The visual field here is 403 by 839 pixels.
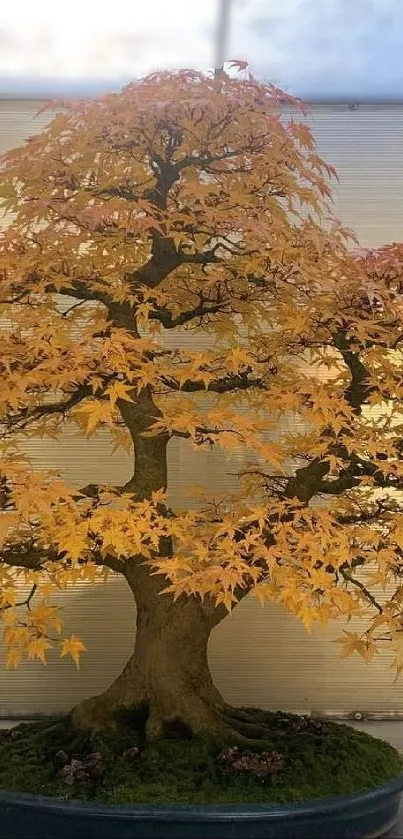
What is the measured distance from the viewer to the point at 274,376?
1.75 m

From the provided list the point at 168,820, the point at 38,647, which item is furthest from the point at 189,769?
the point at 38,647

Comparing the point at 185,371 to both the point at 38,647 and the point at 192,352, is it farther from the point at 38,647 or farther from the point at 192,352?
the point at 38,647

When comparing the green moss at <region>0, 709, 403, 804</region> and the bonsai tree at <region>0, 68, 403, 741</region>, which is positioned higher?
the bonsai tree at <region>0, 68, 403, 741</region>

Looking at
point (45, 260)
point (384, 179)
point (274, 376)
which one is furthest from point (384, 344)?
point (384, 179)

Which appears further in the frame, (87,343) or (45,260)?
(45,260)

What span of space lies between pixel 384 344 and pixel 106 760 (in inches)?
42.6

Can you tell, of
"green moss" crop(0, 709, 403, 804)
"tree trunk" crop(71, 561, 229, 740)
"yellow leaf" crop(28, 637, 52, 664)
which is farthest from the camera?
"tree trunk" crop(71, 561, 229, 740)

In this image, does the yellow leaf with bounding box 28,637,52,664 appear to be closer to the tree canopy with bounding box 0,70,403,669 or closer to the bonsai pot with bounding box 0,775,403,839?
the tree canopy with bounding box 0,70,403,669

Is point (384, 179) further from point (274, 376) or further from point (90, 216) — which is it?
point (90, 216)

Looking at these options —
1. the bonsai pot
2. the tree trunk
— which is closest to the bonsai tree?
the tree trunk

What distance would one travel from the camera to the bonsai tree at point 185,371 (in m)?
1.43

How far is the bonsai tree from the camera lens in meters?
1.43

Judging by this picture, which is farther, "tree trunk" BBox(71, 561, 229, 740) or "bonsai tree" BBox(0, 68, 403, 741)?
"tree trunk" BBox(71, 561, 229, 740)

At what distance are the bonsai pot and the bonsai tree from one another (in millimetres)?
239
